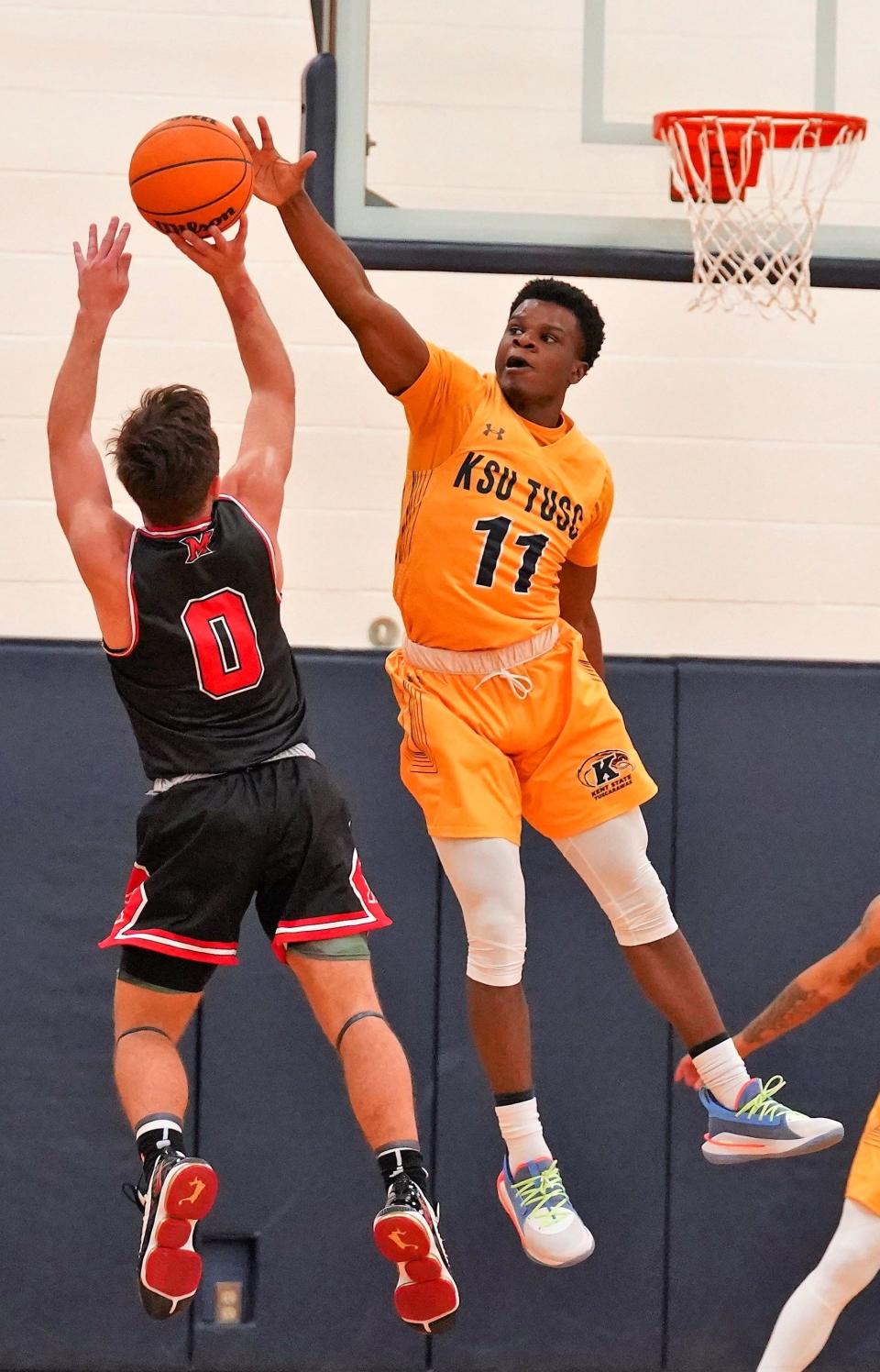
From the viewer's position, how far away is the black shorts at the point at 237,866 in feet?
14.1

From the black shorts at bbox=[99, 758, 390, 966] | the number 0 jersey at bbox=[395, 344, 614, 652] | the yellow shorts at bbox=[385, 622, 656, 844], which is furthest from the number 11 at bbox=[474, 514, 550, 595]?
the black shorts at bbox=[99, 758, 390, 966]

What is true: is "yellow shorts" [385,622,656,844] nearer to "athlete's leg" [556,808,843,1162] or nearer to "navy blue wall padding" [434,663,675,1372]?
"athlete's leg" [556,808,843,1162]

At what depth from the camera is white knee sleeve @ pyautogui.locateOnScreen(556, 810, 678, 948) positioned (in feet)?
16.2

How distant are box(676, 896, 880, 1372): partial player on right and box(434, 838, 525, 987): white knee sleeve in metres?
0.70

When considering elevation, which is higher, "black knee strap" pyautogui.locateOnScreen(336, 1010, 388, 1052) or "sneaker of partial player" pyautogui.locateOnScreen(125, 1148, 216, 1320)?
"black knee strap" pyautogui.locateOnScreen(336, 1010, 388, 1052)

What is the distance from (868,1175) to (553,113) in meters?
3.47

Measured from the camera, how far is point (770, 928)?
255 inches

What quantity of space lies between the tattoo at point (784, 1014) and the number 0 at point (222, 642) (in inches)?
75.0

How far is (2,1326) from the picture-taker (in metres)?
6.29

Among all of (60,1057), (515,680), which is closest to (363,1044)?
(515,680)

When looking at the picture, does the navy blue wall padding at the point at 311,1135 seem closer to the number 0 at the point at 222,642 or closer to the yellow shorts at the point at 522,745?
the yellow shorts at the point at 522,745

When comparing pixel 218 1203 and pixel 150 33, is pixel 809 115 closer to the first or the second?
pixel 150 33

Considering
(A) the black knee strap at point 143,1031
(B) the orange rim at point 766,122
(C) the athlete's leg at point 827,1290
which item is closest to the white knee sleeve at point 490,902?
(A) the black knee strap at point 143,1031

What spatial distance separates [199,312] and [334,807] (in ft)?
9.82
